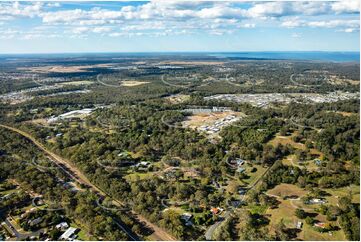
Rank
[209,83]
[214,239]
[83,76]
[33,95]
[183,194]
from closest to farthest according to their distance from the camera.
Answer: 1. [214,239]
2. [183,194]
3. [33,95]
4. [209,83]
5. [83,76]

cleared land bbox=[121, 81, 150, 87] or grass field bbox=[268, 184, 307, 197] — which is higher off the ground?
cleared land bbox=[121, 81, 150, 87]

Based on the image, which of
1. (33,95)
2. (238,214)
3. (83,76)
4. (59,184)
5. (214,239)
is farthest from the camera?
(83,76)

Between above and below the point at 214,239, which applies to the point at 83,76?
above

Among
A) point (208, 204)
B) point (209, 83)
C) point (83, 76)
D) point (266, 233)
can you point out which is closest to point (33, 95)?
point (83, 76)

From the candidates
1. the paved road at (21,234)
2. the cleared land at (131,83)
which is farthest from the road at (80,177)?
the cleared land at (131,83)

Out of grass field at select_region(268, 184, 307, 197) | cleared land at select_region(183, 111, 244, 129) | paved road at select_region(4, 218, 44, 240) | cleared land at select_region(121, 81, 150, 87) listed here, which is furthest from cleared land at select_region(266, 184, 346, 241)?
cleared land at select_region(121, 81, 150, 87)

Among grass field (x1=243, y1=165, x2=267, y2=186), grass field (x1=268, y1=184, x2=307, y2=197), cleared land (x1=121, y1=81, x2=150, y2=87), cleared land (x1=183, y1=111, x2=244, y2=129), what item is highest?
cleared land (x1=121, y1=81, x2=150, y2=87)

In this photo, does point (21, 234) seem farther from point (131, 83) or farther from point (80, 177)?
point (131, 83)

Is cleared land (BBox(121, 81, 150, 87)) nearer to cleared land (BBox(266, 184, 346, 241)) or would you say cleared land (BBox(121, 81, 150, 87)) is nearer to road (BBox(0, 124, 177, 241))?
road (BBox(0, 124, 177, 241))

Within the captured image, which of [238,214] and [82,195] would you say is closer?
[238,214]

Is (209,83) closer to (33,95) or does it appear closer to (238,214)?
(33,95)

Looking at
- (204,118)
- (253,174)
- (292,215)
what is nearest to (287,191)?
(292,215)
